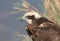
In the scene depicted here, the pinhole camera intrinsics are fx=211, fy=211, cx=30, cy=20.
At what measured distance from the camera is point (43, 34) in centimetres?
141

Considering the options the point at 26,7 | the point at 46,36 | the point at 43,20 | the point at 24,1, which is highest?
the point at 24,1

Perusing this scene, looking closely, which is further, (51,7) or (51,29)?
(51,7)

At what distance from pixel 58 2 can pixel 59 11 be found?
0.15 meters

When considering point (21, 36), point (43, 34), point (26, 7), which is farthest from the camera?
Result: point (21, 36)

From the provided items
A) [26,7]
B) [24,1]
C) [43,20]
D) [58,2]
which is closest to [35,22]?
[43,20]

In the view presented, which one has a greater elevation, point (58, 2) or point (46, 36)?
point (58, 2)

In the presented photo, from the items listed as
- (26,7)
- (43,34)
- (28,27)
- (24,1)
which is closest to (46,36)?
(43,34)

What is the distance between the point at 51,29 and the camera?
1425 millimetres

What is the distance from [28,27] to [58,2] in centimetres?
71

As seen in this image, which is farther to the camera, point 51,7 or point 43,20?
point 51,7

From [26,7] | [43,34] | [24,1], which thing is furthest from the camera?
[24,1]

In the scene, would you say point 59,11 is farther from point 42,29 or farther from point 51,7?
point 42,29

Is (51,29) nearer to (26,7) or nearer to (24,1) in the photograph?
(26,7)

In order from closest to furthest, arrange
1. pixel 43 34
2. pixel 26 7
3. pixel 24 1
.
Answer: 1. pixel 43 34
2. pixel 26 7
3. pixel 24 1
